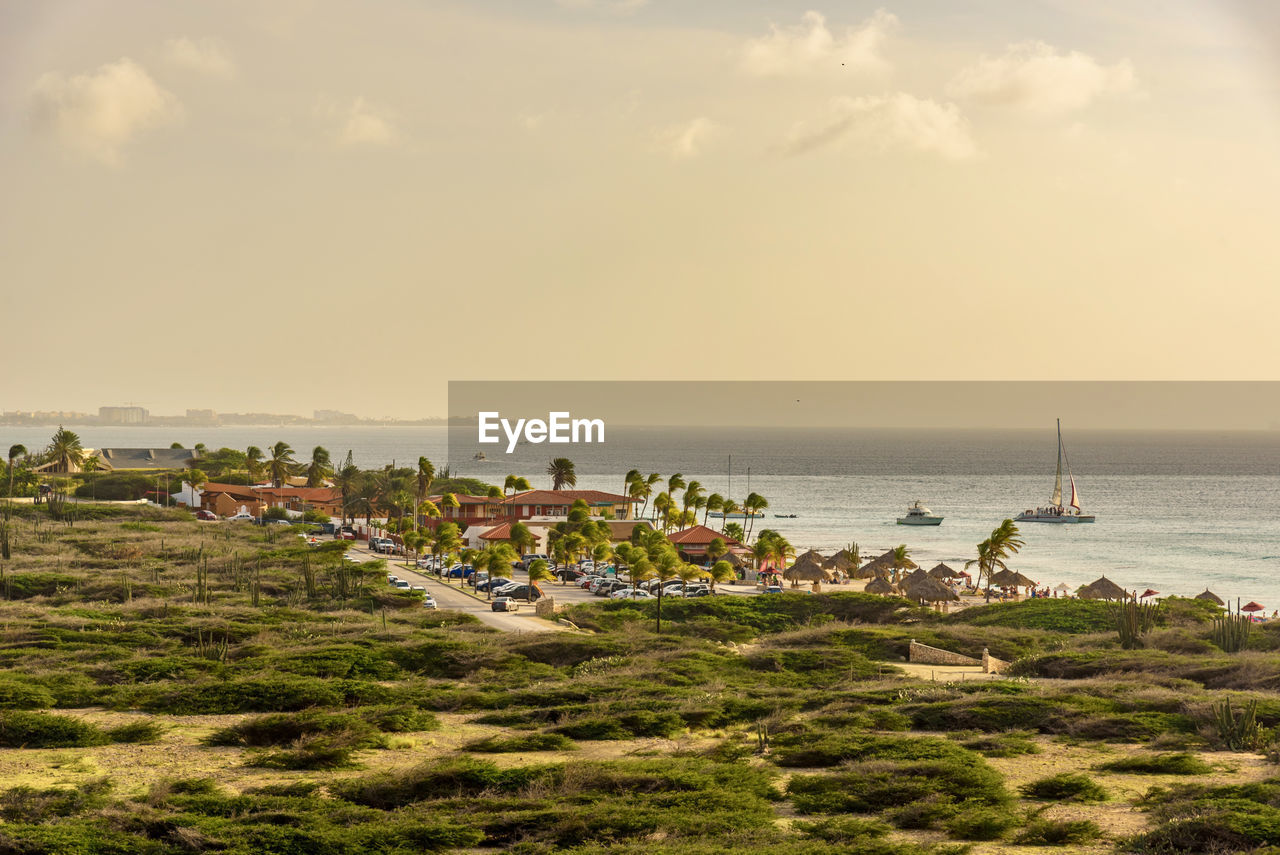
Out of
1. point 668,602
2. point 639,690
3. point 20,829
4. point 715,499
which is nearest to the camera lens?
point 20,829

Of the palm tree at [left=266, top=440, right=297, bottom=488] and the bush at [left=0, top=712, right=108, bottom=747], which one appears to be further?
the palm tree at [left=266, top=440, right=297, bottom=488]

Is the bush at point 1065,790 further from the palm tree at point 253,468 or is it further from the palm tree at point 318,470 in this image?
the palm tree at point 253,468

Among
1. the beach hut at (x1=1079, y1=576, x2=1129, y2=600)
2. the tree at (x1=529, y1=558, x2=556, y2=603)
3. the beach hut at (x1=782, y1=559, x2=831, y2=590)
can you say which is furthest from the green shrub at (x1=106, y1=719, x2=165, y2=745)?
the beach hut at (x1=1079, y1=576, x2=1129, y2=600)

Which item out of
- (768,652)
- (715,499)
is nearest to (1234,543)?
(715,499)

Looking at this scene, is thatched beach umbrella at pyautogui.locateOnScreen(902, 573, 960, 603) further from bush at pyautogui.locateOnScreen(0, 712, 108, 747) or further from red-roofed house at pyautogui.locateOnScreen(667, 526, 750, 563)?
bush at pyautogui.locateOnScreen(0, 712, 108, 747)

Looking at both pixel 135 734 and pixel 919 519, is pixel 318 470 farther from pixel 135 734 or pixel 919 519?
pixel 135 734

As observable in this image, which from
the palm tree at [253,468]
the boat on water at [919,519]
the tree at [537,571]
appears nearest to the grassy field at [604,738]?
the tree at [537,571]

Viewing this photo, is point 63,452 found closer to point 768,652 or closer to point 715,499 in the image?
point 715,499
